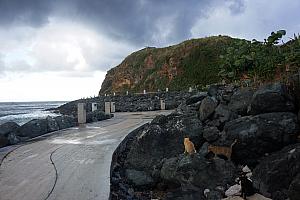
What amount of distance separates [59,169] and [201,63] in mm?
42921

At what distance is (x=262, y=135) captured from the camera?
8.70m

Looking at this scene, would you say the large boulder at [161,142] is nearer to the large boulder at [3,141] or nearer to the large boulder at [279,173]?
the large boulder at [279,173]

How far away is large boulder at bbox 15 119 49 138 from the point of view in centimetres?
1510

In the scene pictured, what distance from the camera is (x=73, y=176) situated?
28.4 feet

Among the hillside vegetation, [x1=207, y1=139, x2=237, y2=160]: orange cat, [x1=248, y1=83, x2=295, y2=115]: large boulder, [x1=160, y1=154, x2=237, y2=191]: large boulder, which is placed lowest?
[x1=160, y1=154, x2=237, y2=191]: large boulder

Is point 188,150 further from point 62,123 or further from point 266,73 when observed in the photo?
point 62,123

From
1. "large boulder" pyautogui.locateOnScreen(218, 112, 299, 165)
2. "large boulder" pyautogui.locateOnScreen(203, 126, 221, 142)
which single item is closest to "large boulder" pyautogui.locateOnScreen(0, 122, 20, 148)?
"large boulder" pyautogui.locateOnScreen(203, 126, 221, 142)

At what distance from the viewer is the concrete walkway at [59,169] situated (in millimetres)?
7596

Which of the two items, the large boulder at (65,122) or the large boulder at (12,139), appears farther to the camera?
the large boulder at (65,122)

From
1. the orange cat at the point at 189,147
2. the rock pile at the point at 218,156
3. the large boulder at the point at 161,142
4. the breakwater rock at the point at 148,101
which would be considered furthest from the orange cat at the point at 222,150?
the breakwater rock at the point at 148,101

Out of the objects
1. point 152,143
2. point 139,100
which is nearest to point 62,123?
point 152,143

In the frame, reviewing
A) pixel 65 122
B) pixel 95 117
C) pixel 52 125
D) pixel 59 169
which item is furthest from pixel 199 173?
pixel 95 117

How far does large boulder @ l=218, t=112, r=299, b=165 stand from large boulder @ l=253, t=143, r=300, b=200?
64cm

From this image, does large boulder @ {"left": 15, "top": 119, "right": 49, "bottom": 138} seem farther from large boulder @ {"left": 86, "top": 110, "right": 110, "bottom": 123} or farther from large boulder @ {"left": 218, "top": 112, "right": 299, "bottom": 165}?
large boulder @ {"left": 218, "top": 112, "right": 299, "bottom": 165}
